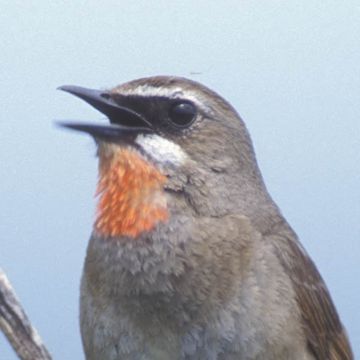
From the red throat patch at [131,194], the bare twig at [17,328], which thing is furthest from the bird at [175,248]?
the bare twig at [17,328]

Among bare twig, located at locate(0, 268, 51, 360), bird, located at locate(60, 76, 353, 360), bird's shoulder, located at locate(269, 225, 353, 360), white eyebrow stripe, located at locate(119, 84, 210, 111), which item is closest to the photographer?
bare twig, located at locate(0, 268, 51, 360)

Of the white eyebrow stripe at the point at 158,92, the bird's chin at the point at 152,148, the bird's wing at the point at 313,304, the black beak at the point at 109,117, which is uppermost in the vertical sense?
the white eyebrow stripe at the point at 158,92

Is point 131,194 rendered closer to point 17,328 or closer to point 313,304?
point 17,328

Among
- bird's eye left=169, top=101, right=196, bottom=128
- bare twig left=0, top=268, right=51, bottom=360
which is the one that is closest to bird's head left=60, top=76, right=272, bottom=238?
bird's eye left=169, top=101, right=196, bottom=128

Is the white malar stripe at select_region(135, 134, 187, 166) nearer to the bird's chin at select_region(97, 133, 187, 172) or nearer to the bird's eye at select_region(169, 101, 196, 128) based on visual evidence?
the bird's chin at select_region(97, 133, 187, 172)

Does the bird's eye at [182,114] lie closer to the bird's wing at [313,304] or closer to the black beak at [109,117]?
the black beak at [109,117]

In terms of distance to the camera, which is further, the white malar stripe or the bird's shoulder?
the bird's shoulder

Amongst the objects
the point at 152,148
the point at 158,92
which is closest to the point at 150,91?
the point at 158,92
